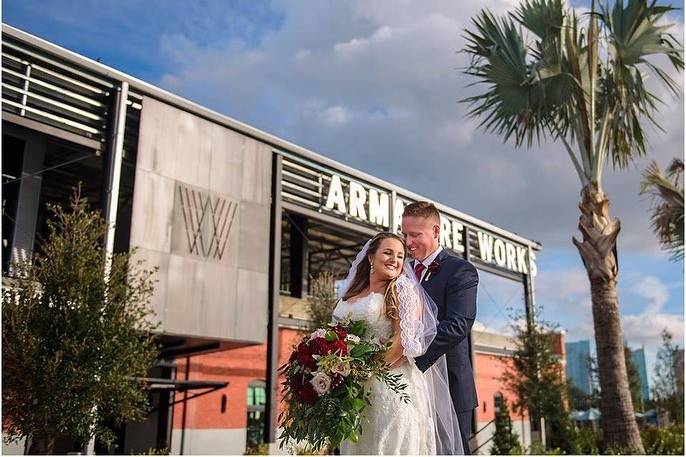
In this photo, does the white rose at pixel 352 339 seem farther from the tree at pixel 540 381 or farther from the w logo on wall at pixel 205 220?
the tree at pixel 540 381

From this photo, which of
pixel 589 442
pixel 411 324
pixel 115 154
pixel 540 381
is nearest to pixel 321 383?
pixel 411 324

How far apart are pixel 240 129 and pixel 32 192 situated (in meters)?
5.45

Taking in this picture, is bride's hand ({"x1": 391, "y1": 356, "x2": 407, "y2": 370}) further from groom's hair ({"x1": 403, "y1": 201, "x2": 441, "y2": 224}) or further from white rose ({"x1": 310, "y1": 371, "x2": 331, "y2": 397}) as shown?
groom's hair ({"x1": 403, "y1": 201, "x2": 441, "y2": 224})

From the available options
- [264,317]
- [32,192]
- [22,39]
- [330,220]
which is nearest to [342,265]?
[330,220]

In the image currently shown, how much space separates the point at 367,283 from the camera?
406 centimetres

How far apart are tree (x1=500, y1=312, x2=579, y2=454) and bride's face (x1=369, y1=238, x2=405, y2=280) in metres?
22.7

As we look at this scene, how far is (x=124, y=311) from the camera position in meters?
A: 12.2

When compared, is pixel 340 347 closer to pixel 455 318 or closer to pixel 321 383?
pixel 321 383

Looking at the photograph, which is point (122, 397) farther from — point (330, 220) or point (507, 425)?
point (507, 425)

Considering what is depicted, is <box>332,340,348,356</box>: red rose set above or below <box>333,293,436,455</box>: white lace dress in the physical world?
above

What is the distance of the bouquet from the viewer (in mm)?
3525

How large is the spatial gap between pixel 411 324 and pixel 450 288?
1.36 feet

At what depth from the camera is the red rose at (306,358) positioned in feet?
12.0

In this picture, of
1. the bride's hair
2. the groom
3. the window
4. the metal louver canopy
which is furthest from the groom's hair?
the window
